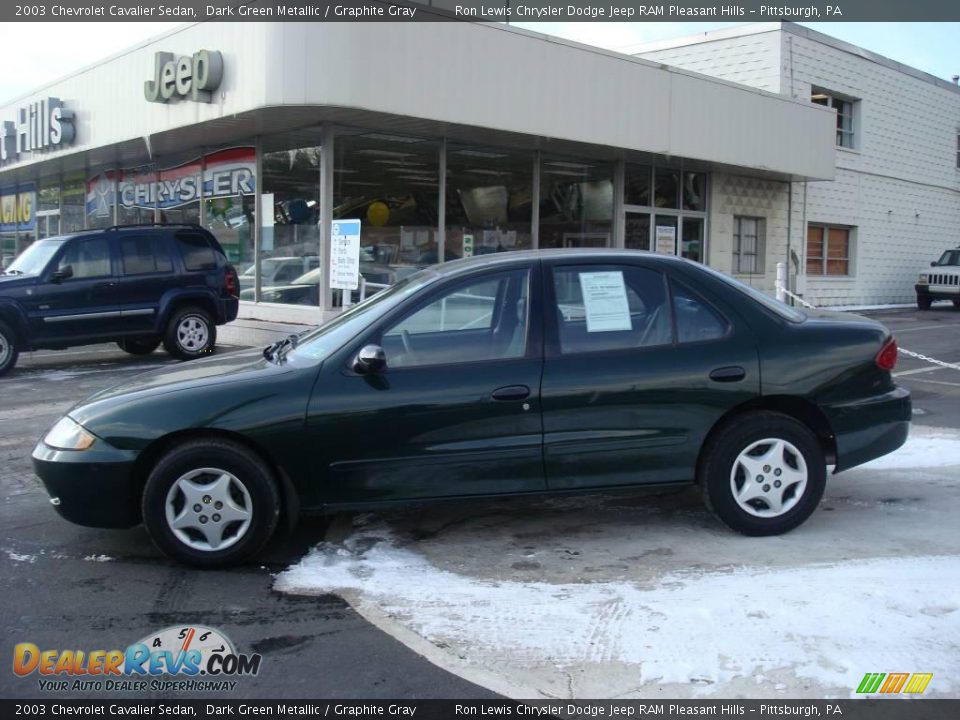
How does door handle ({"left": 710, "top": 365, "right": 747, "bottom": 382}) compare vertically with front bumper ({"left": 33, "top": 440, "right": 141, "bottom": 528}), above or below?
above

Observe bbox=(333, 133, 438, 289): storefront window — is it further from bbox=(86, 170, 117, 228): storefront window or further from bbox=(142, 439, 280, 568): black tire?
bbox=(142, 439, 280, 568): black tire

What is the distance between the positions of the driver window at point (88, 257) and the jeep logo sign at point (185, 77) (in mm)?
3468

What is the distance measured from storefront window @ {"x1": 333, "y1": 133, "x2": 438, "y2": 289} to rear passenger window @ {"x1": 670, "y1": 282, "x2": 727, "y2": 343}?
10.1 meters

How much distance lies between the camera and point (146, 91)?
1570 centimetres

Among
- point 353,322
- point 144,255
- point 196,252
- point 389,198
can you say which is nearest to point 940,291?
point 389,198

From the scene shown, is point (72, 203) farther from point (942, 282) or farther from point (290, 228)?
point (942, 282)

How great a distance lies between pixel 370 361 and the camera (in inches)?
180

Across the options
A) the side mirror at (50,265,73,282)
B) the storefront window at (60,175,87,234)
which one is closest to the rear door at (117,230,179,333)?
the side mirror at (50,265,73,282)

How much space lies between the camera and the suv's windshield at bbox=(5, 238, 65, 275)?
1173cm

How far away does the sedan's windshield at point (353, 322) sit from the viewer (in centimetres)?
482

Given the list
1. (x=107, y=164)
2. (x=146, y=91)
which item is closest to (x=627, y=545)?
(x=146, y=91)

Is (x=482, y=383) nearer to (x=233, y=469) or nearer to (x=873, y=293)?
(x=233, y=469)

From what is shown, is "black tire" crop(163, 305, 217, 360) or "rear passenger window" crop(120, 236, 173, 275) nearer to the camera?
"rear passenger window" crop(120, 236, 173, 275)

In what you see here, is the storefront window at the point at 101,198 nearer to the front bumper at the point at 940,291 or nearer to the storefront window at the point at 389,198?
the storefront window at the point at 389,198
